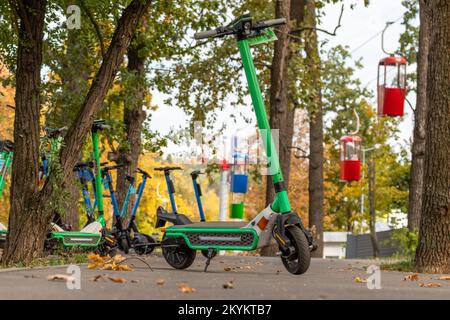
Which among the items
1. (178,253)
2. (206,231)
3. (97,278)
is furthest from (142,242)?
(97,278)

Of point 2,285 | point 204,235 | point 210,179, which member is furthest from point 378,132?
point 2,285

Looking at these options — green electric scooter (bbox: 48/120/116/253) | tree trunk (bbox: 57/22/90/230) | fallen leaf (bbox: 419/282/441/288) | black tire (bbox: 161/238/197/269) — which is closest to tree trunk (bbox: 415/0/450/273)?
fallen leaf (bbox: 419/282/441/288)

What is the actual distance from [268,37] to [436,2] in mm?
2937

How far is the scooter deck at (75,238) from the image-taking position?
1373cm

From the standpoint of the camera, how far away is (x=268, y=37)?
10.5 metres

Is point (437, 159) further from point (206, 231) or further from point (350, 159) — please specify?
point (350, 159)

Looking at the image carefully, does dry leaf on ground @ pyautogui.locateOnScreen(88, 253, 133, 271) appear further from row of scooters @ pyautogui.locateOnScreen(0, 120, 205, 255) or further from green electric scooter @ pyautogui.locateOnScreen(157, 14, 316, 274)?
row of scooters @ pyautogui.locateOnScreen(0, 120, 205, 255)

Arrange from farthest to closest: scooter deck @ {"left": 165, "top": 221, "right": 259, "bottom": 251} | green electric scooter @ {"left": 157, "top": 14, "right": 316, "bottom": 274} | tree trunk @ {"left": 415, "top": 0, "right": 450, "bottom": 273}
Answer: tree trunk @ {"left": 415, "top": 0, "right": 450, "bottom": 273}
scooter deck @ {"left": 165, "top": 221, "right": 259, "bottom": 251}
green electric scooter @ {"left": 157, "top": 14, "right": 316, "bottom": 274}

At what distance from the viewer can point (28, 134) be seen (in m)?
11.5

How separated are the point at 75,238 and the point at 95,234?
384mm

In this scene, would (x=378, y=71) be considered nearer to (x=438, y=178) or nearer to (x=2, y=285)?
(x=438, y=178)

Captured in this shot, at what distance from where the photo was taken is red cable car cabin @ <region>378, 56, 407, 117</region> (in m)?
30.9

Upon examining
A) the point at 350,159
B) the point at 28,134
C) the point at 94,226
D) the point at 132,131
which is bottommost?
the point at 94,226

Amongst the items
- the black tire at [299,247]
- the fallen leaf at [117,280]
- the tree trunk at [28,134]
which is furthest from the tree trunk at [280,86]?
the fallen leaf at [117,280]
